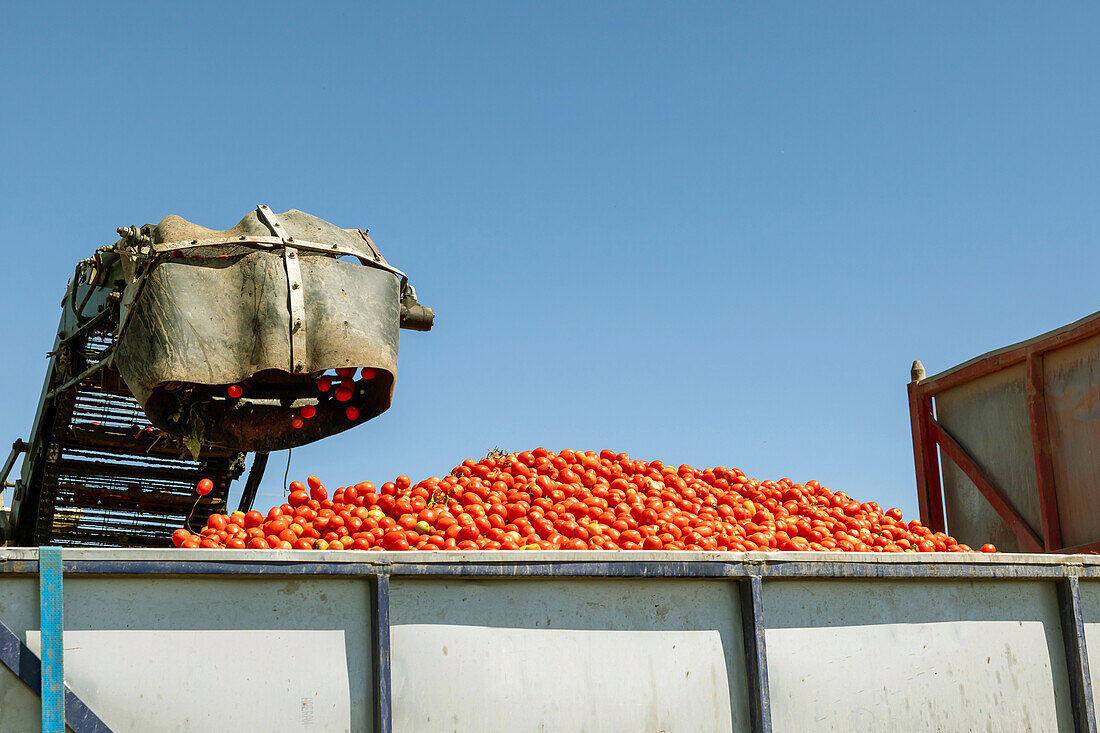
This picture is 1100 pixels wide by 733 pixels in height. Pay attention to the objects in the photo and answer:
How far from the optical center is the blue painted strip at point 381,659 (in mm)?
3131

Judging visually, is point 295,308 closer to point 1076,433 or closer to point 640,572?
point 640,572

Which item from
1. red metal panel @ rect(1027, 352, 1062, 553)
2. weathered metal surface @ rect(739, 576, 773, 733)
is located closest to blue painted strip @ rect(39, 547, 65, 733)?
weathered metal surface @ rect(739, 576, 773, 733)

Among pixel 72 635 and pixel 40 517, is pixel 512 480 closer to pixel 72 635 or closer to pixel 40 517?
pixel 72 635

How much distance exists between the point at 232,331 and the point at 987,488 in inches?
176

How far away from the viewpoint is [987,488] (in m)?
6.30

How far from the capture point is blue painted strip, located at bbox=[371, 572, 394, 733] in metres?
3.13

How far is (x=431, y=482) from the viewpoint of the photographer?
488 centimetres

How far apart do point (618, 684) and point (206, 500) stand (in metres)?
3.93

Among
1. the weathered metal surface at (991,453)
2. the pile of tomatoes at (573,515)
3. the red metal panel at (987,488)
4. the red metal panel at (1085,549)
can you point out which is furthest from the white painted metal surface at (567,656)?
the weathered metal surface at (991,453)

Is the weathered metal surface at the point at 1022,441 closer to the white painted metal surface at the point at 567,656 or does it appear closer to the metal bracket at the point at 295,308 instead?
the white painted metal surface at the point at 567,656

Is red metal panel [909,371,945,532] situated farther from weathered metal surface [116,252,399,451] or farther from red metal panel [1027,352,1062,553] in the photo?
weathered metal surface [116,252,399,451]

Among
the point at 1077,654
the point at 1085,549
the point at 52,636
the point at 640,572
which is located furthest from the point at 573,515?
the point at 1085,549

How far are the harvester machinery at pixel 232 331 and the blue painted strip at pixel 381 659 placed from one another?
4.48ft

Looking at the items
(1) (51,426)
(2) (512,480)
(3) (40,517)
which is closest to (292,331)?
(2) (512,480)
